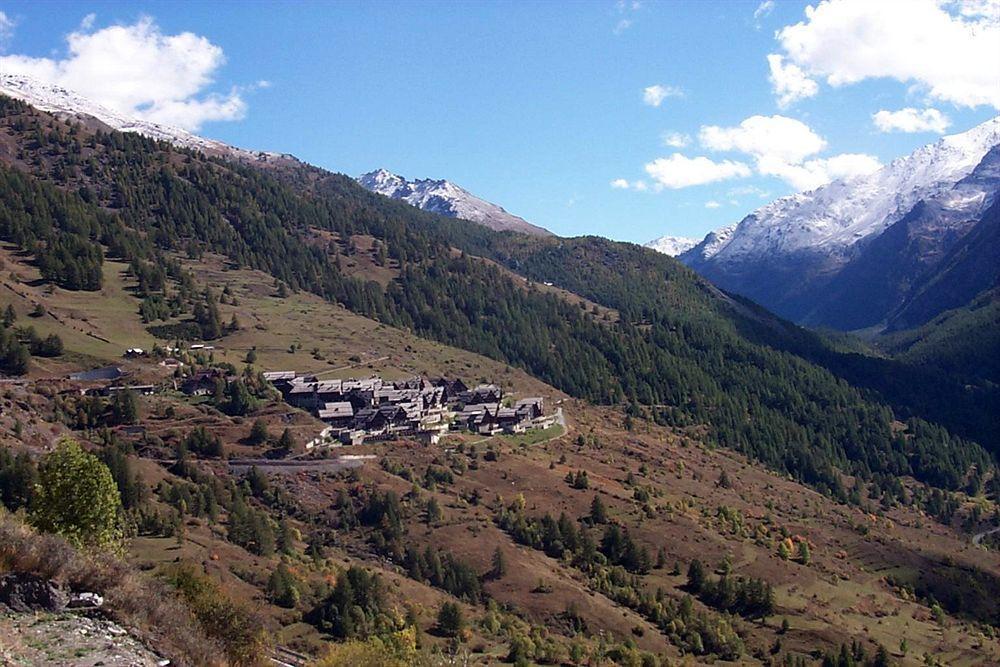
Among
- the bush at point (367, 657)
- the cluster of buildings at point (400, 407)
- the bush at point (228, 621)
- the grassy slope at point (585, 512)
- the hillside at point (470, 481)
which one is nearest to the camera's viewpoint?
the bush at point (228, 621)

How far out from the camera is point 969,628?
8712 centimetres

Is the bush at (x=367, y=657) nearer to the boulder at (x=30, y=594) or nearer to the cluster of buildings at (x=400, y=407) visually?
the boulder at (x=30, y=594)

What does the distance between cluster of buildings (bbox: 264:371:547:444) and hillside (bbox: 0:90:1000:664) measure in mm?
3648

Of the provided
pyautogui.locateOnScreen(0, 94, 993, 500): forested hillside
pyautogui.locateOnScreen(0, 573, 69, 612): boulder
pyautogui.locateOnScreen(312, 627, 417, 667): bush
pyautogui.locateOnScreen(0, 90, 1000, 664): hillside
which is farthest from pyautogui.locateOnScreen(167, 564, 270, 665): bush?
pyautogui.locateOnScreen(0, 94, 993, 500): forested hillside

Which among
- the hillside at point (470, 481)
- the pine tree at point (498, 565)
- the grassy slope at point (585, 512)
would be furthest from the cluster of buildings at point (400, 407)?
the pine tree at point (498, 565)

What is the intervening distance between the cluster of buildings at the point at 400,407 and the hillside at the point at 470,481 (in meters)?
3.65

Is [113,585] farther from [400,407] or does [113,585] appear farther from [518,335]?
[518,335]

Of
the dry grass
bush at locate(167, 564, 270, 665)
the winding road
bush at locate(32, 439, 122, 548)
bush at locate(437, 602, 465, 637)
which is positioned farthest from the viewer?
the winding road

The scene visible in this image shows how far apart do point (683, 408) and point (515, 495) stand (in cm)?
8872

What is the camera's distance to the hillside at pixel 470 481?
65.2m

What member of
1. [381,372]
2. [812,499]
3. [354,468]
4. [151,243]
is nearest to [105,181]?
[151,243]

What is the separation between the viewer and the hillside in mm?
65250

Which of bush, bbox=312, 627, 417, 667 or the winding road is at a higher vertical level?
the winding road

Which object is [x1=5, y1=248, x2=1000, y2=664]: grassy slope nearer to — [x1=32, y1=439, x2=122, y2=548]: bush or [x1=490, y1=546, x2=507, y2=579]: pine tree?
[x1=490, y1=546, x2=507, y2=579]: pine tree
